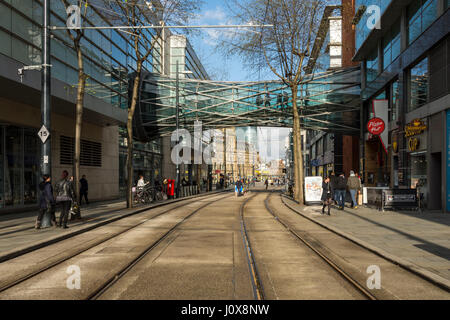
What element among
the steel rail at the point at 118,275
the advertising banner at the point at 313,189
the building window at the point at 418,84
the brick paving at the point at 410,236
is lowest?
the brick paving at the point at 410,236

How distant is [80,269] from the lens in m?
6.95

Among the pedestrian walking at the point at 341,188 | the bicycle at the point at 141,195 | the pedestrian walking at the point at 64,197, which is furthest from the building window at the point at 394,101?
the pedestrian walking at the point at 64,197

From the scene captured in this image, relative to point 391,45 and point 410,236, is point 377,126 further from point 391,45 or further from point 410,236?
point 410,236

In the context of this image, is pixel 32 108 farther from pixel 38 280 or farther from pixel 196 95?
pixel 196 95

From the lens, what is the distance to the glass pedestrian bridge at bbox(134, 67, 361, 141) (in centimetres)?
3503

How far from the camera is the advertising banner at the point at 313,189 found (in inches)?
876

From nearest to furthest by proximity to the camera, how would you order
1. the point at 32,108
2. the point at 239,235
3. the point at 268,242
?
the point at 268,242
the point at 239,235
the point at 32,108

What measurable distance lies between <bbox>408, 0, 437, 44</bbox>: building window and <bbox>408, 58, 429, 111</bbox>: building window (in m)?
1.57

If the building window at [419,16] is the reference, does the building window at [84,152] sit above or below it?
below

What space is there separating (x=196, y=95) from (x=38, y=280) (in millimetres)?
33691

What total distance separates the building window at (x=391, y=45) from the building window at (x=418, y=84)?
8.68 feet

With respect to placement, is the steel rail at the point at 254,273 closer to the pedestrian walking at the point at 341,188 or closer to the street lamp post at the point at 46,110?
the street lamp post at the point at 46,110

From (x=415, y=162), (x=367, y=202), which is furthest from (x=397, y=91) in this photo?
(x=367, y=202)

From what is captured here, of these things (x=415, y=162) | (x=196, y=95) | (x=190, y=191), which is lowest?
(x=190, y=191)
